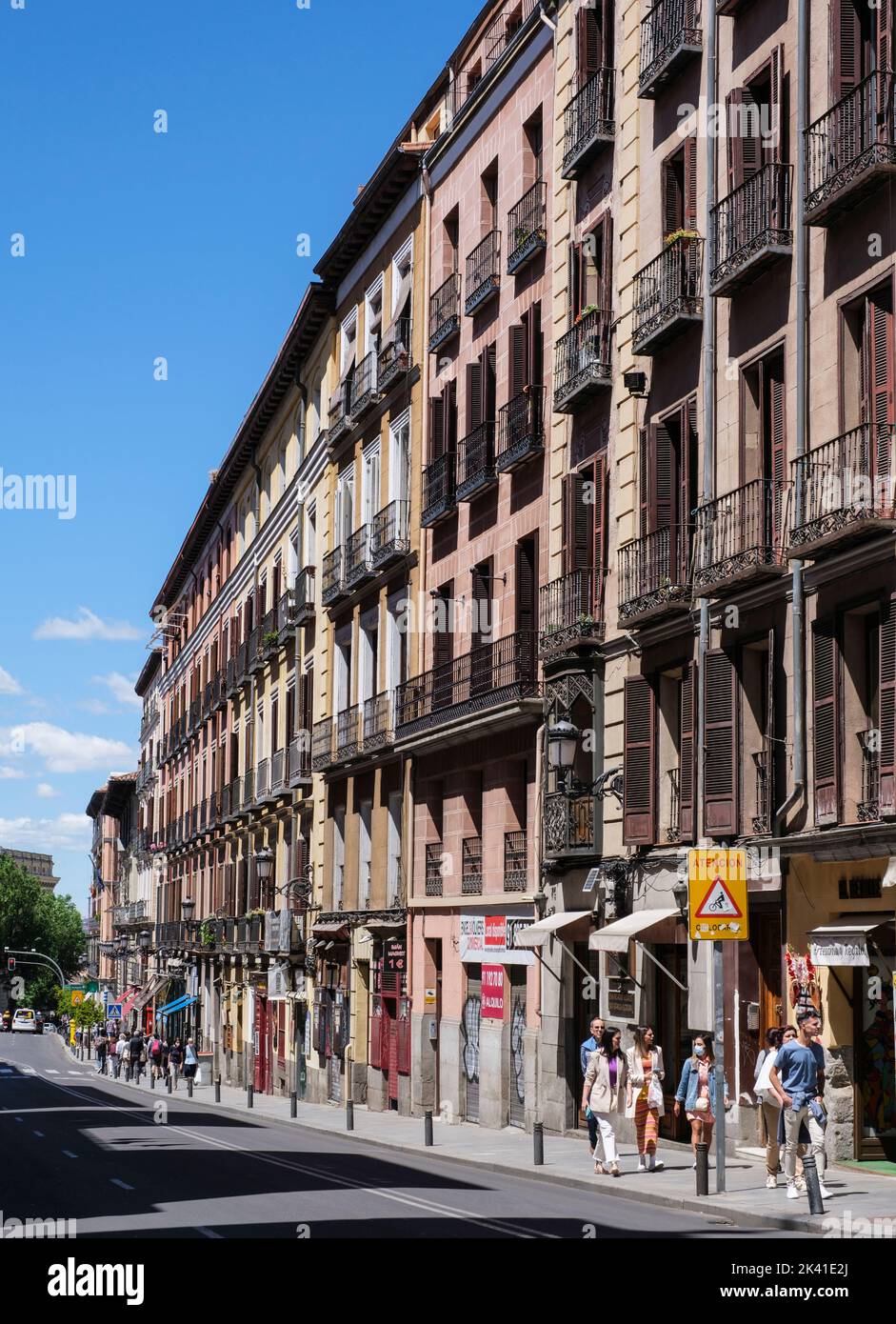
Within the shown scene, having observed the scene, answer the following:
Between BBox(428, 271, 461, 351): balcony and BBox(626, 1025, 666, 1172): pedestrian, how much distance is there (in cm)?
1806

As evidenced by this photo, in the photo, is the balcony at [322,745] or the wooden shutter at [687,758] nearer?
the wooden shutter at [687,758]

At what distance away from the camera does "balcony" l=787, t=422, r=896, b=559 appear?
69.1ft

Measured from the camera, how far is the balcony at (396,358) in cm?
4175

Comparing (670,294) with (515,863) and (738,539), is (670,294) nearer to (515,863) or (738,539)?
(738,539)

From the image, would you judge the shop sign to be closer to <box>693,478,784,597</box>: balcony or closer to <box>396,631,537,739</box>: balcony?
<box>396,631,537,739</box>: balcony

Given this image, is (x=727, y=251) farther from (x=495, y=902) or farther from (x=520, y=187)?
(x=495, y=902)

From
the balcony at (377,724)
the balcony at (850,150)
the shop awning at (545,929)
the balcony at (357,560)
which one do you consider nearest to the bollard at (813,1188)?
the balcony at (850,150)

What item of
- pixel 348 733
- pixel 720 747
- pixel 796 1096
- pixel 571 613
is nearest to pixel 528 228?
pixel 571 613

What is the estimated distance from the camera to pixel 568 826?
30.7 meters

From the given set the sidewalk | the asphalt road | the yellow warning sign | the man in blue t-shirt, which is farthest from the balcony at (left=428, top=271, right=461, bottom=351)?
the man in blue t-shirt

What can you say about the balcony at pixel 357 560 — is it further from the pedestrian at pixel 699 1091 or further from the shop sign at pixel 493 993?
the pedestrian at pixel 699 1091

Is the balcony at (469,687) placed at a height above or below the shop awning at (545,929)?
above

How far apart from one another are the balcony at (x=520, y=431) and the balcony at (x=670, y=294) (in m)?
5.01

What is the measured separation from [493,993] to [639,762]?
795 centimetres
